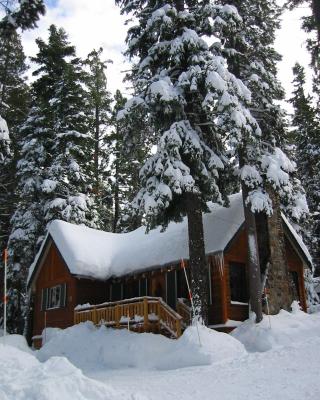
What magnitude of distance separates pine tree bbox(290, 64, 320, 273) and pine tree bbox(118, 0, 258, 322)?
16789mm

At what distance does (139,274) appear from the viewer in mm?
20281

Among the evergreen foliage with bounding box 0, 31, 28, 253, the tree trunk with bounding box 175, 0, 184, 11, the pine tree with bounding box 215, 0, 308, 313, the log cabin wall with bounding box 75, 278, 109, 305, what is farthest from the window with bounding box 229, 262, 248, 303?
the evergreen foliage with bounding box 0, 31, 28, 253

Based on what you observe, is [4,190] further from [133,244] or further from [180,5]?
[180,5]

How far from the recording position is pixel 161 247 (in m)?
19.9

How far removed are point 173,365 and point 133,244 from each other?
40.3ft

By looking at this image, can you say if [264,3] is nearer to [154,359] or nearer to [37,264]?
[154,359]

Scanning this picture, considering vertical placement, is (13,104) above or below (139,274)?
above

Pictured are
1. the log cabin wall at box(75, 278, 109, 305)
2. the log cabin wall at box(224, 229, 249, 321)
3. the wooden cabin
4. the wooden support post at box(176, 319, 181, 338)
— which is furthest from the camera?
the log cabin wall at box(75, 278, 109, 305)

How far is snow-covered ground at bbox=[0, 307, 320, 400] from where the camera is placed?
23.4ft

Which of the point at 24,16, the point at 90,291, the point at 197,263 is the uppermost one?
the point at 24,16

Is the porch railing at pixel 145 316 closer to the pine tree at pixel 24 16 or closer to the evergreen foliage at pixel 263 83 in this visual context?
the evergreen foliage at pixel 263 83

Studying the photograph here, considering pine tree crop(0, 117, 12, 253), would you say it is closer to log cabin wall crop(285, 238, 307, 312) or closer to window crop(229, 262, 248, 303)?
window crop(229, 262, 248, 303)

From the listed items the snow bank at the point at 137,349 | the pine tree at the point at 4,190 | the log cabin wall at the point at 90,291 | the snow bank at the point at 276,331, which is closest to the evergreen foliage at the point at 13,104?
the pine tree at the point at 4,190

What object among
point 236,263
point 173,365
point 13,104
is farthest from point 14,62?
point 173,365
